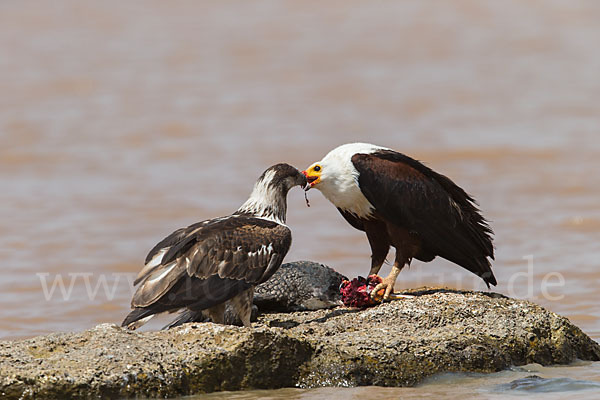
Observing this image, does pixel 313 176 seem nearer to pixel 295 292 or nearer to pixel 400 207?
pixel 400 207

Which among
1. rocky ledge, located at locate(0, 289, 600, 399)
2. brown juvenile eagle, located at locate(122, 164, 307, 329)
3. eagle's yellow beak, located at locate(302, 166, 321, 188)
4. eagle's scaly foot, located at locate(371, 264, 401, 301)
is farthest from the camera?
eagle's yellow beak, located at locate(302, 166, 321, 188)

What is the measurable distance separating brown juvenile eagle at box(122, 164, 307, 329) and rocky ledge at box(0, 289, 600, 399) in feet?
1.76

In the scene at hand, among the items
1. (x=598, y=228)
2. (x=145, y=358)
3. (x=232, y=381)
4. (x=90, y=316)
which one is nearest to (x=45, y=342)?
(x=145, y=358)

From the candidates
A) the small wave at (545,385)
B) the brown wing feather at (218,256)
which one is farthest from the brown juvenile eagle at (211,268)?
the small wave at (545,385)

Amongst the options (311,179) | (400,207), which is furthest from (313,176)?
(400,207)

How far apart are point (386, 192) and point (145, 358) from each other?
266 cm

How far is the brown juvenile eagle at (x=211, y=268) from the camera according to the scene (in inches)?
299

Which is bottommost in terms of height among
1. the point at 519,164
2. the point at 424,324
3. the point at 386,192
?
the point at 424,324

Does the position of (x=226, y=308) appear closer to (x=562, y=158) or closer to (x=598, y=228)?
(x=598, y=228)

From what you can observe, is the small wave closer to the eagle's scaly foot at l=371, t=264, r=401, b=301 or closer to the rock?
the eagle's scaly foot at l=371, t=264, r=401, b=301

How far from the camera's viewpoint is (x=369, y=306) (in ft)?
27.3

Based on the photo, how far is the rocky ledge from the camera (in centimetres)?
644

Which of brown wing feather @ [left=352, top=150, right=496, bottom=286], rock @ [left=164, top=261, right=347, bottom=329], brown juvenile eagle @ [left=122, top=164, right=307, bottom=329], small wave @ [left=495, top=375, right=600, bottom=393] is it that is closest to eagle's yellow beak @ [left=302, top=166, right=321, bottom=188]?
brown wing feather @ [left=352, top=150, right=496, bottom=286]

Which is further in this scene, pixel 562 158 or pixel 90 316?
pixel 562 158
